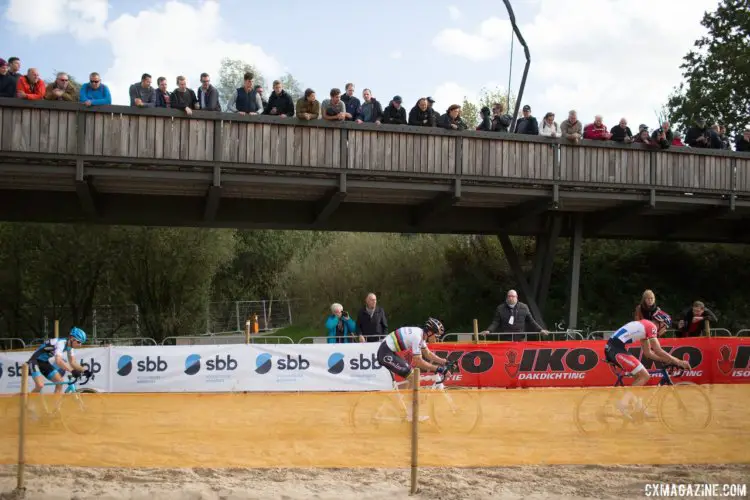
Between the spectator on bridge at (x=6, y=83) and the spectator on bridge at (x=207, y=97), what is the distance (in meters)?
4.10

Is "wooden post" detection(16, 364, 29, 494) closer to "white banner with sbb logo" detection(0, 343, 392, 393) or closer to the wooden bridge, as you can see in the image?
"white banner with sbb logo" detection(0, 343, 392, 393)

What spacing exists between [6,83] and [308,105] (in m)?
6.86

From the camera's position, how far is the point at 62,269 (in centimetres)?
3381

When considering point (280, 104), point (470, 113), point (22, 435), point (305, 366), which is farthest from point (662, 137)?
point (470, 113)

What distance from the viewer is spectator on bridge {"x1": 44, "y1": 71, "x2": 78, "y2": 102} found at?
18281 mm

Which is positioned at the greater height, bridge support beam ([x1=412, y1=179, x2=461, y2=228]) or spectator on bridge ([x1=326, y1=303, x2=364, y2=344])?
bridge support beam ([x1=412, y1=179, x2=461, y2=228])

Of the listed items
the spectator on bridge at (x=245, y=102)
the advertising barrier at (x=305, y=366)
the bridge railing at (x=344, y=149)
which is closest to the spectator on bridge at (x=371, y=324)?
the advertising barrier at (x=305, y=366)

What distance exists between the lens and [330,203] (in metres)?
21.2

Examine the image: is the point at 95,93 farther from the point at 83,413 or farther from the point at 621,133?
the point at 621,133

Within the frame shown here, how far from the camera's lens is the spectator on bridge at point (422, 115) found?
20.8 metres

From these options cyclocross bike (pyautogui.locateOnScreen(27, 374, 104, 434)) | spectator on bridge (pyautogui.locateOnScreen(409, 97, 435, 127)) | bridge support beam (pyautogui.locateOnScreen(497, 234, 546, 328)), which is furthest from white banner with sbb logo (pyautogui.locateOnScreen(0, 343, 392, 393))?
bridge support beam (pyautogui.locateOnScreen(497, 234, 546, 328))

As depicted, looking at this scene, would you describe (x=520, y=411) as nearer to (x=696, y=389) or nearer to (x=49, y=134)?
(x=696, y=389)

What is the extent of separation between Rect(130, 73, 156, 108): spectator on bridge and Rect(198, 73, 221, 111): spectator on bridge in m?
1.11

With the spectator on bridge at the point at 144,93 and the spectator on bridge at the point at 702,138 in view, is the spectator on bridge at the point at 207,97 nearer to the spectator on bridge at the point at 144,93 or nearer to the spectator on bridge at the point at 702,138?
the spectator on bridge at the point at 144,93
